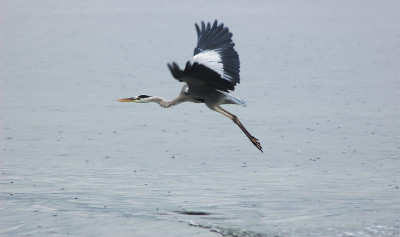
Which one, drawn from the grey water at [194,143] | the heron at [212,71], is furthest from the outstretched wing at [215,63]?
the grey water at [194,143]

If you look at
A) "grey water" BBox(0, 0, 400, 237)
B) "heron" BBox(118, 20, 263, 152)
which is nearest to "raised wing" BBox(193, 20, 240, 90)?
"heron" BBox(118, 20, 263, 152)

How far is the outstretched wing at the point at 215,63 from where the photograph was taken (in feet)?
31.1

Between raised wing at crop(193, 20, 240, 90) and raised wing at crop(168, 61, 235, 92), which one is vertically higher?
raised wing at crop(193, 20, 240, 90)

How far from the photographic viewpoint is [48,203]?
28.9ft

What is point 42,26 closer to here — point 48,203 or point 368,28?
point 368,28

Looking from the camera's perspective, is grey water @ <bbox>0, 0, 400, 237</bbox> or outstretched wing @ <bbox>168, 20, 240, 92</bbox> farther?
outstretched wing @ <bbox>168, 20, 240, 92</bbox>

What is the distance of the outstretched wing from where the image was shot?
9.48 m

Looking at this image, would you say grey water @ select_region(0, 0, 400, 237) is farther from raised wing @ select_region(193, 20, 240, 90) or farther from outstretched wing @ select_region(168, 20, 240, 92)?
raised wing @ select_region(193, 20, 240, 90)

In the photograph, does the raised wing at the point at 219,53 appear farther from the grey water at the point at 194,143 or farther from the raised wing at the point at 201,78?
the grey water at the point at 194,143

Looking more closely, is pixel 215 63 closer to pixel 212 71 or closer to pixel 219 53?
→ pixel 212 71

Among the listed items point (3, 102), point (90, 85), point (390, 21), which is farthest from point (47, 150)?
point (390, 21)

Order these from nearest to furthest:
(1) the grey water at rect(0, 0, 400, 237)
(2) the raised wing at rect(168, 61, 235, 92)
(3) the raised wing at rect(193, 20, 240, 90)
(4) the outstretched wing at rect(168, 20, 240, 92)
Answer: (1) the grey water at rect(0, 0, 400, 237) → (2) the raised wing at rect(168, 61, 235, 92) → (4) the outstretched wing at rect(168, 20, 240, 92) → (3) the raised wing at rect(193, 20, 240, 90)

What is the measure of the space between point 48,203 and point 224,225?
6.67ft

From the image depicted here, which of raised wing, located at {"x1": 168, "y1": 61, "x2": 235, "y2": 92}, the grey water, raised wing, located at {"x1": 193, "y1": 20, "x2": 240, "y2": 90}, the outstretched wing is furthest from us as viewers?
raised wing, located at {"x1": 193, "y1": 20, "x2": 240, "y2": 90}
